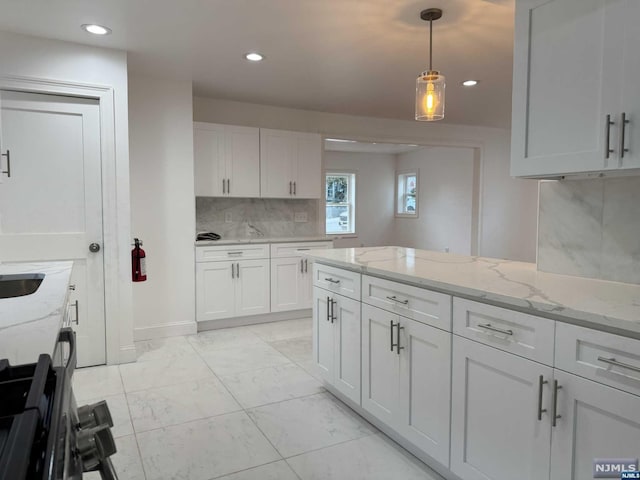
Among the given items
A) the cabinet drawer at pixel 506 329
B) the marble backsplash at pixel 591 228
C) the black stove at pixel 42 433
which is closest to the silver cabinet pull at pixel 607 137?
the marble backsplash at pixel 591 228

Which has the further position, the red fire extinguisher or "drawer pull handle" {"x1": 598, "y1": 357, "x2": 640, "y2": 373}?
the red fire extinguisher

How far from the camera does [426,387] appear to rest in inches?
77.1

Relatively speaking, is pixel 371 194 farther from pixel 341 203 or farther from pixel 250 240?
pixel 250 240

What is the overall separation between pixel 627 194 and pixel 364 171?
24.6 ft

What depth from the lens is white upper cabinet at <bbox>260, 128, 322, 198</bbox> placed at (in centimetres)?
474

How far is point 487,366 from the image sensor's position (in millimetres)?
1654

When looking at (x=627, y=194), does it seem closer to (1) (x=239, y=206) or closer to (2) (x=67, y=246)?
(2) (x=67, y=246)

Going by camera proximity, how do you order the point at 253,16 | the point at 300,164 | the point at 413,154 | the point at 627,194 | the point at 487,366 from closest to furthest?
the point at 487,366
the point at 627,194
the point at 253,16
the point at 300,164
the point at 413,154

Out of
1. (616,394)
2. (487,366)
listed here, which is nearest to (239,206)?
(487,366)

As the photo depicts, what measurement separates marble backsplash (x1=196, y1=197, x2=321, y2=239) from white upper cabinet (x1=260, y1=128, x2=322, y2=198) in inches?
13.1

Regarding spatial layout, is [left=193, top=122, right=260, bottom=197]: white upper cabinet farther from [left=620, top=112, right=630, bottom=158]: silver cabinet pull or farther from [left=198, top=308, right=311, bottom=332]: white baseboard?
[left=620, top=112, right=630, bottom=158]: silver cabinet pull

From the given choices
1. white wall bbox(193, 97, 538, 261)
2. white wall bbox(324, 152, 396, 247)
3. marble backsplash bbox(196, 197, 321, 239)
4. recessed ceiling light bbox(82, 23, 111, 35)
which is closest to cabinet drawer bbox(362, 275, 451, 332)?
recessed ceiling light bbox(82, 23, 111, 35)

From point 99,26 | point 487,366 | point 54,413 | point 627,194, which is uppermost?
point 99,26

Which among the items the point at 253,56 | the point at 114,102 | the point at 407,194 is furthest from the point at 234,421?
the point at 407,194
